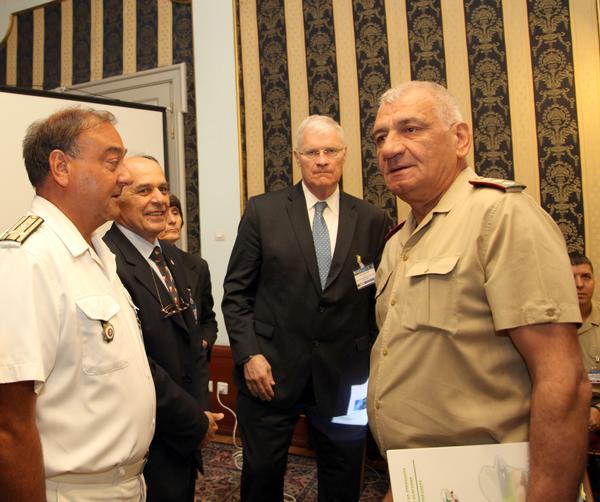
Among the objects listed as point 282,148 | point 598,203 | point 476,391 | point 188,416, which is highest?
point 282,148

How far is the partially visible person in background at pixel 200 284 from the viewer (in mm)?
2529

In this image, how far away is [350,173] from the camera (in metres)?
3.40

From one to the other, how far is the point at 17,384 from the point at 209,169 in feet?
9.85

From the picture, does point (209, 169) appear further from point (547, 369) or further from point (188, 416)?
point (547, 369)

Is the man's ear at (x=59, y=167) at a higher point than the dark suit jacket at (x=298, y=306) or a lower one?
higher

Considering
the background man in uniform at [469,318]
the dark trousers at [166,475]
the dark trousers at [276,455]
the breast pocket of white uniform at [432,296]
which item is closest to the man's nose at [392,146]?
the background man in uniform at [469,318]

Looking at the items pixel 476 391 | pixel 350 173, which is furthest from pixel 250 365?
pixel 350 173

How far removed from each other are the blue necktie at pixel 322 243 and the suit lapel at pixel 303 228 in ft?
0.10

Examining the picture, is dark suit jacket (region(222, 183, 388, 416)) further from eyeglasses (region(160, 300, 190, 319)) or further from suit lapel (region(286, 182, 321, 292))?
Result: eyeglasses (region(160, 300, 190, 319))

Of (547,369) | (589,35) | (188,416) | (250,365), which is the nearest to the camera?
(547,369)

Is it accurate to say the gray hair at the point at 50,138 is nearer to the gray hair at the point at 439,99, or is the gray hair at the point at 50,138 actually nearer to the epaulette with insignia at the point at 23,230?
the epaulette with insignia at the point at 23,230

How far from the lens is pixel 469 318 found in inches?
41.0

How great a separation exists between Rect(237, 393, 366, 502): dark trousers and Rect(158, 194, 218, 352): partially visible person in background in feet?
1.82

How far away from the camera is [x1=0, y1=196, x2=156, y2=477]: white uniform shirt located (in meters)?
0.97
